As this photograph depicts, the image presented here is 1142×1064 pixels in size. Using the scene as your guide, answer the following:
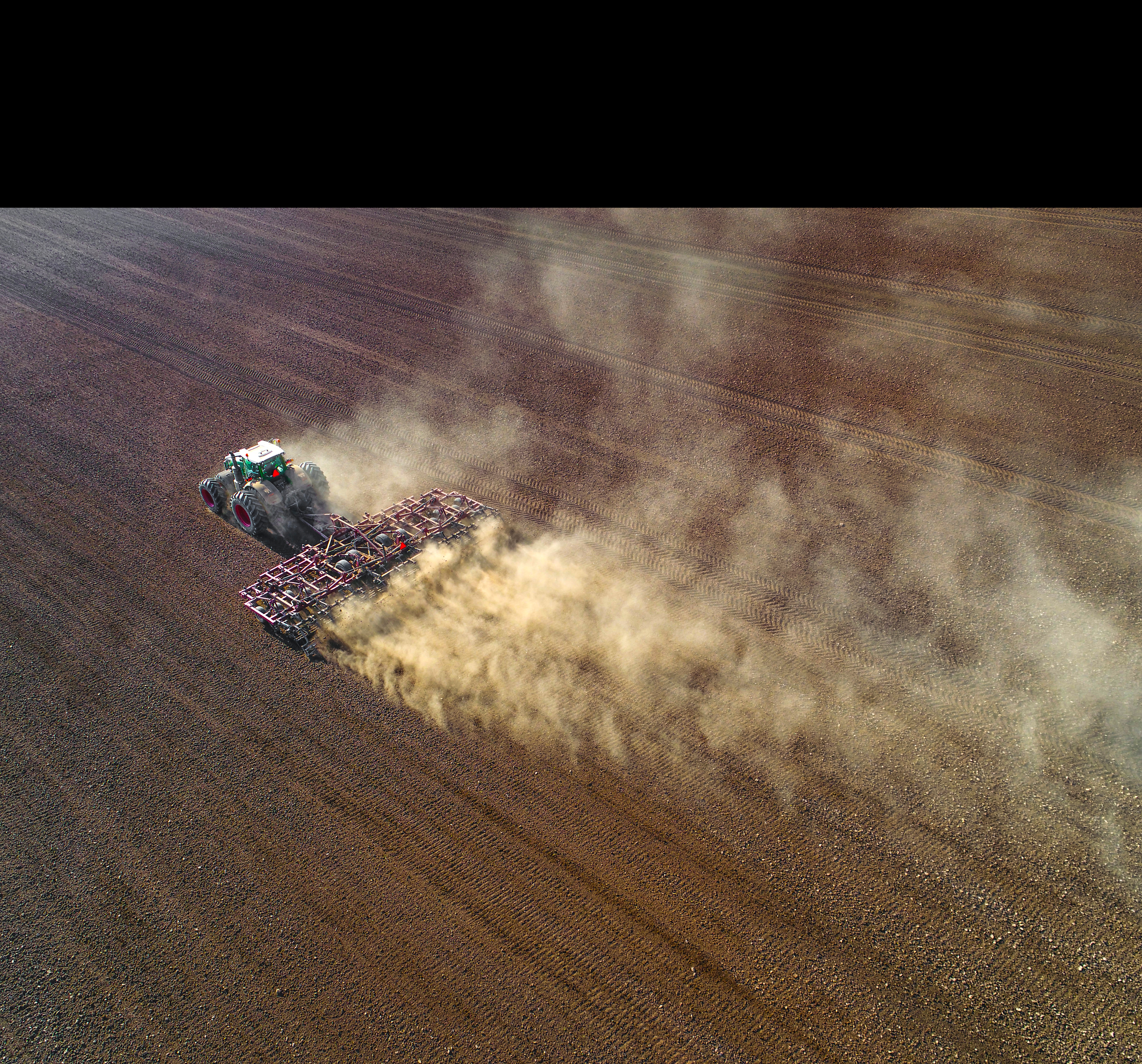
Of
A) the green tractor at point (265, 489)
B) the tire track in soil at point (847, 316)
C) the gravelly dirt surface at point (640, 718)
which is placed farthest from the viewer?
the tire track in soil at point (847, 316)

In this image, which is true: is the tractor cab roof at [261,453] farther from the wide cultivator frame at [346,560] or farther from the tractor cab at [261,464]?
the wide cultivator frame at [346,560]

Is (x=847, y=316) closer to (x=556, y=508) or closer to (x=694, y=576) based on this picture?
(x=556, y=508)

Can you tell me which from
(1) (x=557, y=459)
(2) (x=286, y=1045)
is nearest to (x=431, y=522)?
(1) (x=557, y=459)

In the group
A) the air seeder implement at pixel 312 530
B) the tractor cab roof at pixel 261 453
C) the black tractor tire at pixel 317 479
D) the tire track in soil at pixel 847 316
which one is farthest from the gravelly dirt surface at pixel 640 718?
the tractor cab roof at pixel 261 453

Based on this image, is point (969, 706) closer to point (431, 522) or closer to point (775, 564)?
point (775, 564)

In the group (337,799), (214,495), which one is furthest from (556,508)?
(337,799)

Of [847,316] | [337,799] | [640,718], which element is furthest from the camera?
[847,316]

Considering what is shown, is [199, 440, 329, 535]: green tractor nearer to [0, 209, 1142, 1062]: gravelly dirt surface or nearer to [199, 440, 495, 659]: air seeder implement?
[199, 440, 495, 659]: air seeder implement
